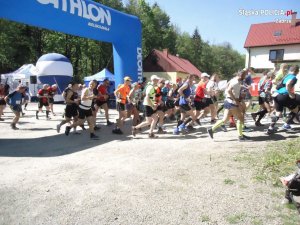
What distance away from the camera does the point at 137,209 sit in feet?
13.7

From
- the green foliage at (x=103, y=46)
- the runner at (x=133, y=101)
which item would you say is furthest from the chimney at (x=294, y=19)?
the runner at (x=133, y=101)

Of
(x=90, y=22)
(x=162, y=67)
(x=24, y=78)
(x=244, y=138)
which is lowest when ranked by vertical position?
(x=244, y=138)

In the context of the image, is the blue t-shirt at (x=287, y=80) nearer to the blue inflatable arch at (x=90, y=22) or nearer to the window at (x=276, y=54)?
the blue inflatable arch at (x=90, y=22)

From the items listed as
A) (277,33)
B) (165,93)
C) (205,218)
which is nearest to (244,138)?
(205,218)

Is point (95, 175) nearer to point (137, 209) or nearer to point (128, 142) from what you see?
point (137, 209)

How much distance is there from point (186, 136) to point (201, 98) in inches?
61.2

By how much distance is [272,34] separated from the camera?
146 ft

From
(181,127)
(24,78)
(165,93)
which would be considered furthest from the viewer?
(24,78)

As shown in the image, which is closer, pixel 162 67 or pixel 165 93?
pixel 165 93

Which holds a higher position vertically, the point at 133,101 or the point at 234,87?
the point at 234,87

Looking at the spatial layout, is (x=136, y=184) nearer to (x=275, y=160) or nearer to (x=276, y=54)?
(x=275, y=160)

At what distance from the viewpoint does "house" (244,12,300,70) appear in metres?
41.4

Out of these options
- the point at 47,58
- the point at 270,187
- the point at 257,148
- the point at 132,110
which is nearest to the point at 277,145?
the point at 257,148

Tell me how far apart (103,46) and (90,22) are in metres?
37.9
